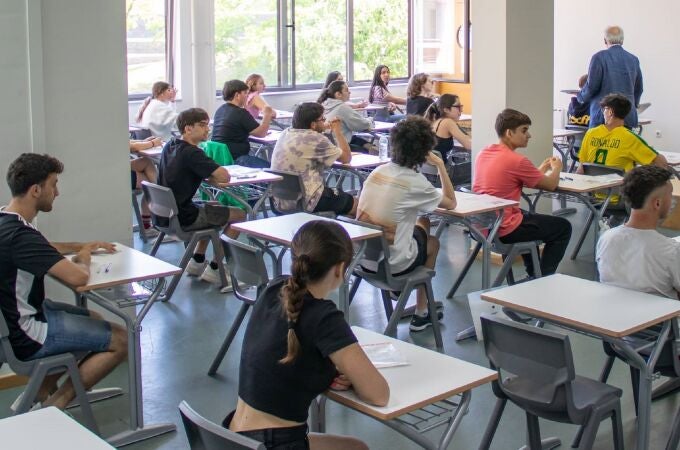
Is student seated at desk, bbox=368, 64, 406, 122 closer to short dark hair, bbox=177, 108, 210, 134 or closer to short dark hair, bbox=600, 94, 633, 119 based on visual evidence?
short dark hair, bbox=600, 94, 633, 119

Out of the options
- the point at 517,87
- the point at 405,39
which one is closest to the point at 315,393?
the point at 517,87

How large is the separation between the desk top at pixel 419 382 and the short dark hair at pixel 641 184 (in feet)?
4.64

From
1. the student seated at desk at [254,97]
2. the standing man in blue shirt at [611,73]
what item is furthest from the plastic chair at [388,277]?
the student seated at desk at [254,97]

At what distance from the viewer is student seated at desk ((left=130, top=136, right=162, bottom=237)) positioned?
7473 mm

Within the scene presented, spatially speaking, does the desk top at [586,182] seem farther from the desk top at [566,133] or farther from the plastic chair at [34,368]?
the plastic chair at [34,368]

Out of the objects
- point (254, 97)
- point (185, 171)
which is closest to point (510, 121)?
point (185, 171)

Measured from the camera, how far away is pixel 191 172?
6.07 meters

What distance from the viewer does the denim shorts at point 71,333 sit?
361cm

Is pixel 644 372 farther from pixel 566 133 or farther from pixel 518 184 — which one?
pixel 566 133

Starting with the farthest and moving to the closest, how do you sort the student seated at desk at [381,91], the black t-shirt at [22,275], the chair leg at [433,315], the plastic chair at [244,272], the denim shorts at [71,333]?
the student seated at desk at [381,91]
the chair leg at [433,315]
the plastic chair at [244,272]
the denim shorts at [71,333]
the black t-shirt at [22,275]

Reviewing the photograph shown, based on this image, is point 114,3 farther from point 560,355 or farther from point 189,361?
point 560,355

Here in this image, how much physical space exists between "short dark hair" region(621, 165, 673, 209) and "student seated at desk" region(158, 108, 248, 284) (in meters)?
3.00

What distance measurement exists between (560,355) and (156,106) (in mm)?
6214

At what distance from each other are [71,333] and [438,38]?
10.9 m
